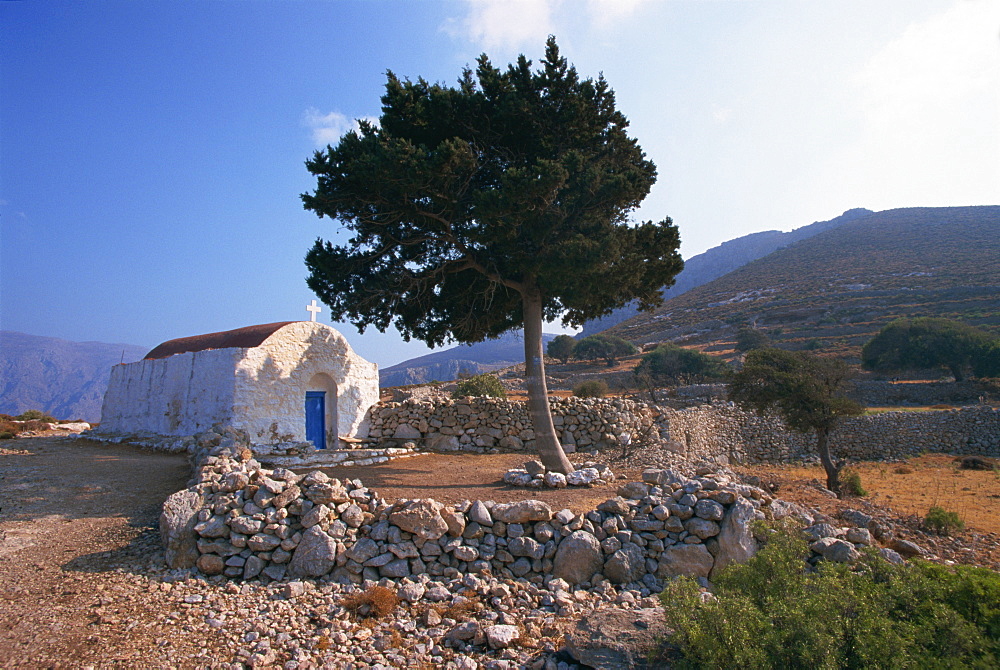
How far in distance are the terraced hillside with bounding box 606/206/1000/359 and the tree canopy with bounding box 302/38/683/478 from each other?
1481 inches

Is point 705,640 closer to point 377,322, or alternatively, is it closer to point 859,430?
point 377,322

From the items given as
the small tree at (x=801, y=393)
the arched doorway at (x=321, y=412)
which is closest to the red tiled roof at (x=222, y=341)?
the arched doorway at (x=321, y=412)

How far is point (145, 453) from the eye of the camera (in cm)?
1240

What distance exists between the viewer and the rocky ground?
3939 millimetres

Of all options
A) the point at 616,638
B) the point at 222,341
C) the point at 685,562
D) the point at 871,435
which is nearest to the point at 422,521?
the point at 616,638

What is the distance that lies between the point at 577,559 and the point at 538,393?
4.88 m

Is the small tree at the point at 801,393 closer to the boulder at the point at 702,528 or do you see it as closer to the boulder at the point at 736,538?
the boulder at the point at 736,538

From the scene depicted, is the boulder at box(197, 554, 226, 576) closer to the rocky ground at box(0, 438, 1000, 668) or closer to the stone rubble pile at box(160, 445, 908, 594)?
the stone rubble pile at box(160, 445, 908, 594)

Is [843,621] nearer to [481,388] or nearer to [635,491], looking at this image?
[635,491]

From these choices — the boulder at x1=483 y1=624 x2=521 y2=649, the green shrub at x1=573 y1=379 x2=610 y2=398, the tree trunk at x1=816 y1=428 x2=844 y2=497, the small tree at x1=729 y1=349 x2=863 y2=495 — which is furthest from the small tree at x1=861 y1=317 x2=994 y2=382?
the boulder at x1=483 y1=624 x2=521 y2=649

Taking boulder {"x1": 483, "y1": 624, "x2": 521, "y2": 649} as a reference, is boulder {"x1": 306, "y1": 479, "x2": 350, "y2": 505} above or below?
above

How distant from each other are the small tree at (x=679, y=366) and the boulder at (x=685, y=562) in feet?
98.0

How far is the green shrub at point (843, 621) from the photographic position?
300 centimetres

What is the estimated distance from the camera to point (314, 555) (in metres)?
5.47
